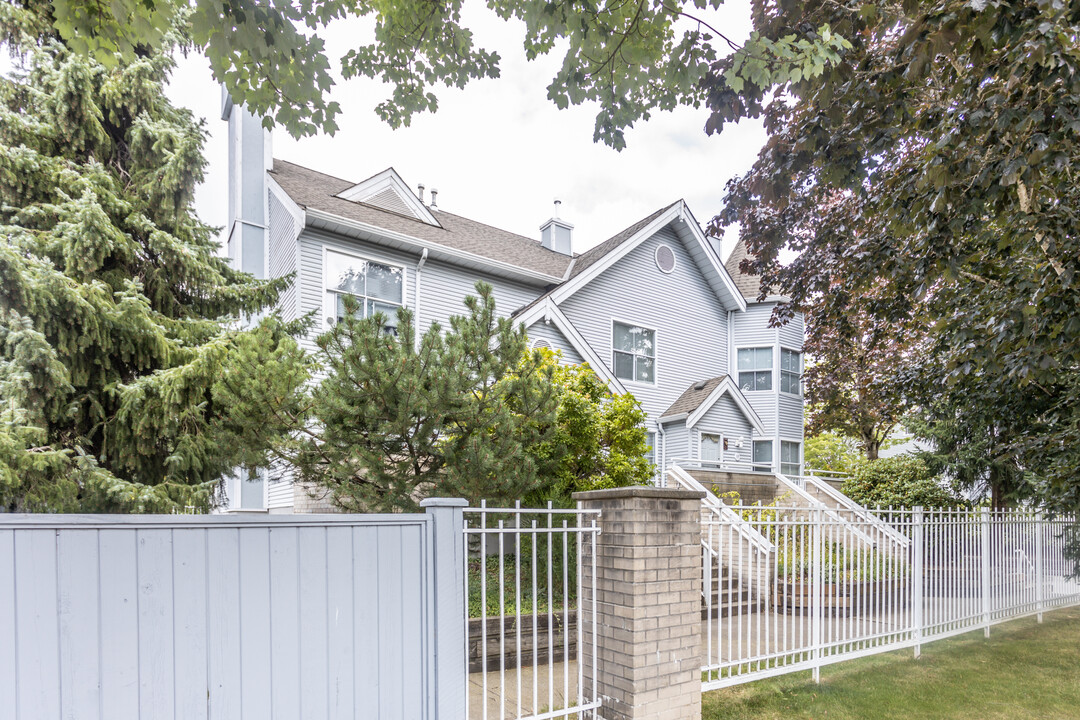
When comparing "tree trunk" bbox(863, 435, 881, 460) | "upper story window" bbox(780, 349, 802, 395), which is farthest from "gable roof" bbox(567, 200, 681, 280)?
"tree trunk" bbox(863, 435, 881, 460)

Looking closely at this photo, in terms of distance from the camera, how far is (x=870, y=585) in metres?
7.25

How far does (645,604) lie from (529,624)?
275 centimetres

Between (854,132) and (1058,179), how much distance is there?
1483mm

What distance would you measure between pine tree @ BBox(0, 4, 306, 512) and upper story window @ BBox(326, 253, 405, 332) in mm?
4904

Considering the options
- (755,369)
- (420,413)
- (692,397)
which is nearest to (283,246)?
(420,413)

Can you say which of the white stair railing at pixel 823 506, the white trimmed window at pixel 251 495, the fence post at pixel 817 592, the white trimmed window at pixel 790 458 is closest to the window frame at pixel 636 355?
the white stair railing at pixel 823 506

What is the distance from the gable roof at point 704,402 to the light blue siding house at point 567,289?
4cm

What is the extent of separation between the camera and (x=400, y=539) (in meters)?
3.66

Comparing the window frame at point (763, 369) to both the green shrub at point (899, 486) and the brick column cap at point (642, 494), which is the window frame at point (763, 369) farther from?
the brick column cap at point (642, 494)

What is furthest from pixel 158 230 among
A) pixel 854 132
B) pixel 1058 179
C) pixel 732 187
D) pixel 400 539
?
pixel 1058 179

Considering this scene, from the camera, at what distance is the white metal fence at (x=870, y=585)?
6062 mm

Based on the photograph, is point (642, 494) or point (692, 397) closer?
point (642, 494)

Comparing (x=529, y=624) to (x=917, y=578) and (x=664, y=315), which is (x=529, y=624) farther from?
(x=664, y=315)

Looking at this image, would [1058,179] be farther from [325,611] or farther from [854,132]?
[325,611]
